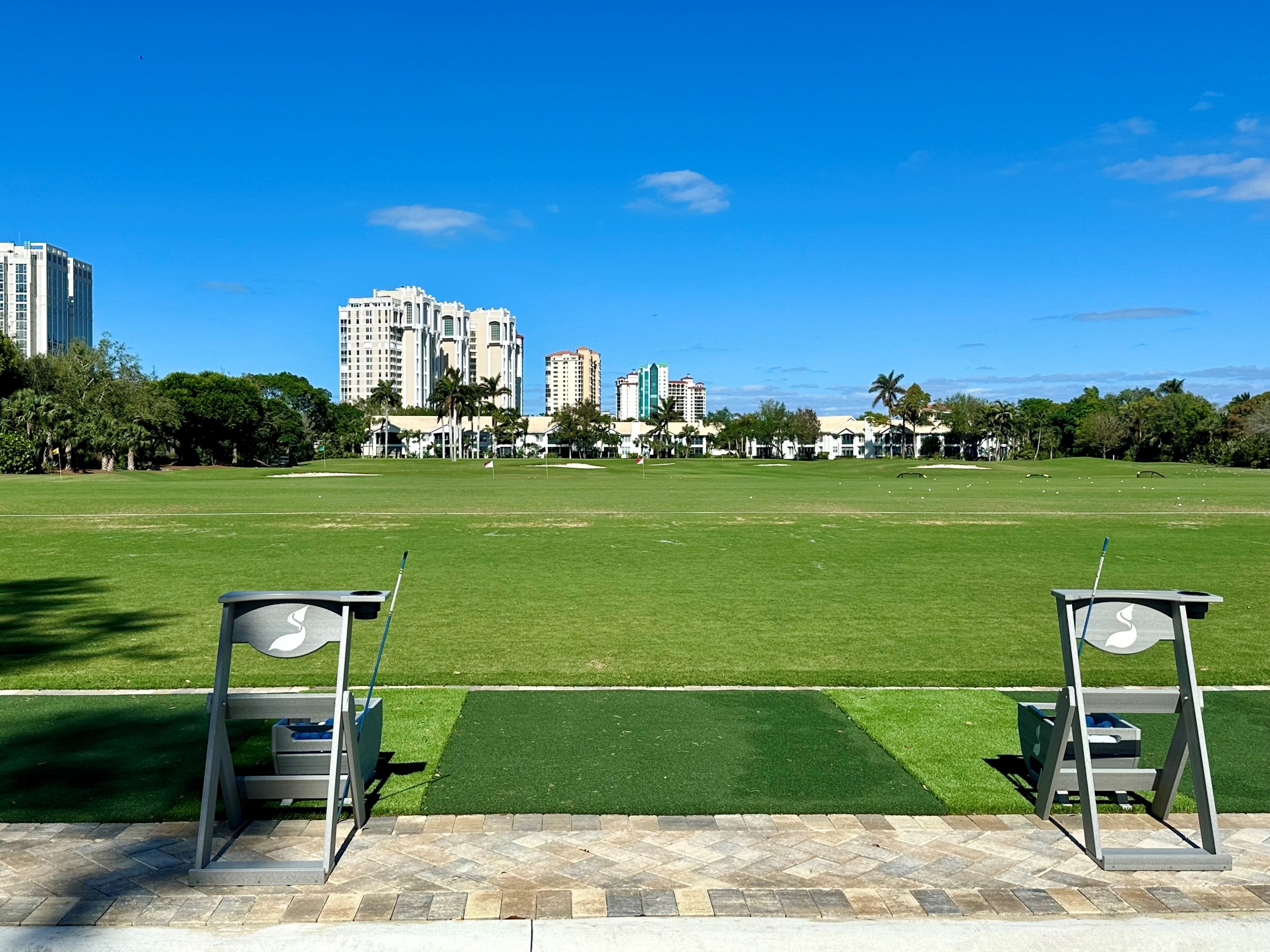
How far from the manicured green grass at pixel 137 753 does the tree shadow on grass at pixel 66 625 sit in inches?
89.3

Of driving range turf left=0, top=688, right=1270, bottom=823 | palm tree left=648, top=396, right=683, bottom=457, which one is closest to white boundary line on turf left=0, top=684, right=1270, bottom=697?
driving range turf left=0, top=688, right=1270, bottom=823

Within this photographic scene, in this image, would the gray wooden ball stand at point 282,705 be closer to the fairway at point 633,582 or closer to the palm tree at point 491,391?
the fairway at point 633,582

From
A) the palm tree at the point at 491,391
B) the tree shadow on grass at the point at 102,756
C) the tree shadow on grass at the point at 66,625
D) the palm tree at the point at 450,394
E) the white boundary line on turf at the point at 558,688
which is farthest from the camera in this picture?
the palm tree at the point at 491,391

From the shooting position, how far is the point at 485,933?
454 centimetres

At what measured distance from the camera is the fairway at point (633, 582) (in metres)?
10.6

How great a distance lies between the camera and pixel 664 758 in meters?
7.19

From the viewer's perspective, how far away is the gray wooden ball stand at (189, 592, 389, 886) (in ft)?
16.7

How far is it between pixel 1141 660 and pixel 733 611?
16.8 feet

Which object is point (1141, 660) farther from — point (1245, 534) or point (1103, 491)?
point (1103, 491)

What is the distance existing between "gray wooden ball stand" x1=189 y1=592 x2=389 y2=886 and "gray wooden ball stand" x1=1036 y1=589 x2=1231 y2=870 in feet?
12.6

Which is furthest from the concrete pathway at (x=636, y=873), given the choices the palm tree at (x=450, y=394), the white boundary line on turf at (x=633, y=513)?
the palm tree at (x=450, y=394)

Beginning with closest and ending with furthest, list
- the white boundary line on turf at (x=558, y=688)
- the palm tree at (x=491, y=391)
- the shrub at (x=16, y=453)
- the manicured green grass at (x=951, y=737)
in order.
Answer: the manicured green grass at (x=951, y=737), the white boundary line on turf at (x=558, y=688), the shrub at (x=16, y=453), the palm tree at (x=491, y=391)

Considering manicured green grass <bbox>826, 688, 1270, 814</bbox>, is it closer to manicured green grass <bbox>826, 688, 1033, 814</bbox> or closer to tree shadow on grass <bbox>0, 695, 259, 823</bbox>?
manicured green grass <bbox>826, 688, 1033, 814</bbox>

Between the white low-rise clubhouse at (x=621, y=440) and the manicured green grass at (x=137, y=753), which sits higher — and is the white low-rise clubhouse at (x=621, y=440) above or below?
above
